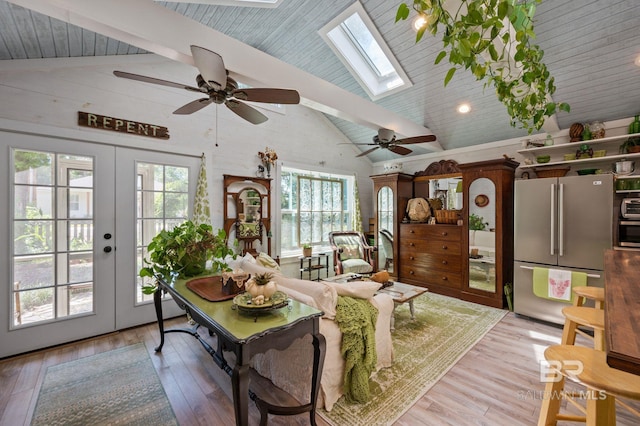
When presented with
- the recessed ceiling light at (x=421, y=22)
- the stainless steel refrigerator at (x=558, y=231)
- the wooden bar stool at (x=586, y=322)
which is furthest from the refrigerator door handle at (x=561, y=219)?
the recessed ceiling light at (x=421, y=22)

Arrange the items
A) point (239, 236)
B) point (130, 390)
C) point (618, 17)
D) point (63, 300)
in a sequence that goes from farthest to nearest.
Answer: point (239, 236) → point (63, 300) → point (618, 17) → point (130, 390)

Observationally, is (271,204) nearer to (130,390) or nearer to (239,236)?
(239,236)

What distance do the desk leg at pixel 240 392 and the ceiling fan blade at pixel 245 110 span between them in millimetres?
1989

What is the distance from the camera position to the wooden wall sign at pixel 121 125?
294 cm

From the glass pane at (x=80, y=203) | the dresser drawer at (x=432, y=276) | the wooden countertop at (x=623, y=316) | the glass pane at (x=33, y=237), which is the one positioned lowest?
the dresser drawer at (x=432, y=276)

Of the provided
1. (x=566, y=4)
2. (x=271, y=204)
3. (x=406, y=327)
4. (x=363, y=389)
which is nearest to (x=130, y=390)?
(x=363, y=389)

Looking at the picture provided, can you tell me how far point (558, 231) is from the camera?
321cm

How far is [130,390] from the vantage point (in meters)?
2.10

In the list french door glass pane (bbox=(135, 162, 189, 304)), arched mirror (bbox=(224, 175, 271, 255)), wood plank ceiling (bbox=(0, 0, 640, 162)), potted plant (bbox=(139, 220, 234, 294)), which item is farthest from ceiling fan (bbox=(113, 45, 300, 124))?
arched mirror (bbox=(224, 175, 271, 255))

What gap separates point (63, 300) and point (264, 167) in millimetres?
2878

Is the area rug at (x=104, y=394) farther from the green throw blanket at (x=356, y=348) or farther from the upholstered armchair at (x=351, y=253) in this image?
the upholstered armchair at (x=351, y=253)

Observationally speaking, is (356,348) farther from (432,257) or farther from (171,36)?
(432,257)

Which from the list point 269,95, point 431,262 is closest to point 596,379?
point 269,95

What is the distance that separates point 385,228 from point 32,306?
191 inches
